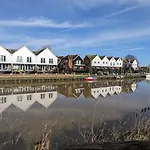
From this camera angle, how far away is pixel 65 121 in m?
13.3

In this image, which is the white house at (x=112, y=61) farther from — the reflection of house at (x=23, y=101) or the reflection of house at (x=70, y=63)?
the reflection of house at (x=23, y=101)

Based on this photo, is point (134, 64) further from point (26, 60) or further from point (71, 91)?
point (71, 91)

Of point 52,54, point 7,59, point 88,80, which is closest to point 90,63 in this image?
point 52,54

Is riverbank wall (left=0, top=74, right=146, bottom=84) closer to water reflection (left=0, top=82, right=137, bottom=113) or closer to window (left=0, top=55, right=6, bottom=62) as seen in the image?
water reflection (left=0, top=82, right=137, bottom=113)

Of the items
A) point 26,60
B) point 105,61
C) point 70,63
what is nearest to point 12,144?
point 26,60

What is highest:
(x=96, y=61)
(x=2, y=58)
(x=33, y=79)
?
(x=96, y=61)

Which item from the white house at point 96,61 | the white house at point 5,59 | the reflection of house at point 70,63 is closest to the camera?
the white house at point 5,59

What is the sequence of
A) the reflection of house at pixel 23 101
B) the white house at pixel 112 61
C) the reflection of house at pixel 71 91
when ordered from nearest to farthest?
the reflection of house at pixel 23 101 → the reflection of house at pixel 71 91 → the white house at pixel 112 61

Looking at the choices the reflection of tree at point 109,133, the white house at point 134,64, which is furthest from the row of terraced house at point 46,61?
the reflection of tree at point 109,133

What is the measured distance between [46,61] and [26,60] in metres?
6.29

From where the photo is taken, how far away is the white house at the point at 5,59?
57062 millimetres

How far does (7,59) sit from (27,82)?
44.7 feet

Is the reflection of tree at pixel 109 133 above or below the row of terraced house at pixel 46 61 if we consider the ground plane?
below

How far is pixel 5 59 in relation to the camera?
190 ft
